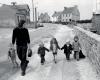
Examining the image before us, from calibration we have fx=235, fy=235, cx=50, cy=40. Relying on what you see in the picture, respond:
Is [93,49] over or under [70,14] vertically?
under

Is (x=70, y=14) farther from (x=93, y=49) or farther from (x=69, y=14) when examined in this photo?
(x=93, y=49)

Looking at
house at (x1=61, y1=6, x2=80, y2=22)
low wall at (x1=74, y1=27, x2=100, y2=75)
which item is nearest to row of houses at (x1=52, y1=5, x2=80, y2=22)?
house at (x1=61, y1=6, x2=80, y2=22)

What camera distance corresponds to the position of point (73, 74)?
900 centimetres

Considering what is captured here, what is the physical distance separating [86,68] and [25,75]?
262cm

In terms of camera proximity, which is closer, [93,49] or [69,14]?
[93,49]

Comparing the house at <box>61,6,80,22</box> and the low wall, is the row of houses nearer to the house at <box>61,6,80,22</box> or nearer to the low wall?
the house at <box>61,6,80,22</box>

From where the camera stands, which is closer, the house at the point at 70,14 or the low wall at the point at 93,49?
the low wall at the point at 93,49

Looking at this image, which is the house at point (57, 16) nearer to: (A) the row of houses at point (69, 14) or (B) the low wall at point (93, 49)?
(A) the row of houses at point (69, 14)

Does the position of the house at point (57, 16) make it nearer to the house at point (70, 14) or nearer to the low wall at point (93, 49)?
the house at point (70, 14)

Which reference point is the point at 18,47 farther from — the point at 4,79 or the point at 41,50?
the point at 41,50

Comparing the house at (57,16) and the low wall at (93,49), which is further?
the house at (57,16)

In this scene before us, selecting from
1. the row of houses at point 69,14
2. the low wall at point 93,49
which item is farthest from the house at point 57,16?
the low wall at point 93,49

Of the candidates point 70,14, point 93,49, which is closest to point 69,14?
point 70,14

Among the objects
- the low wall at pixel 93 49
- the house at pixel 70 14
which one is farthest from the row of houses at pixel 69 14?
the low wall at pixel 93 49
